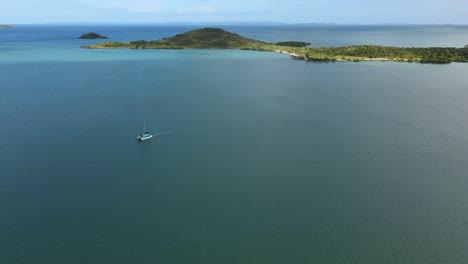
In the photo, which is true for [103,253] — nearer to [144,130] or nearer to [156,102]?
[144,130]

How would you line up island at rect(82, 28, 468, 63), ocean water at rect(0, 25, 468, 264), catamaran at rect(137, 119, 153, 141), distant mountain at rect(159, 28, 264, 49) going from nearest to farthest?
ocean water at rect(0, 25, 468, 264) → catamaran at rect(137, 119, 153, 141) → island at rect(82, 28, 468, 63) → distant mountain at rect(159, 28, 264, 49)

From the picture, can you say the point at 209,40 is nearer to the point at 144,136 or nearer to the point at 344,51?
the point at 344,51

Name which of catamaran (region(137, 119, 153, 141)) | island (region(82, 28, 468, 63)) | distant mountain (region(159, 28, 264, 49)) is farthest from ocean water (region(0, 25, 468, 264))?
distant mountain (region(159, 28, 264, 49))

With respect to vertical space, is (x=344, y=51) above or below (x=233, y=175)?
above

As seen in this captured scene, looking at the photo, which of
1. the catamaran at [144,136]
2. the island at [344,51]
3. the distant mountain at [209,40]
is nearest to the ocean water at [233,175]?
the catamaran at [144,136]

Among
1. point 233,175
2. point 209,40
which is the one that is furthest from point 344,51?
point 233,175

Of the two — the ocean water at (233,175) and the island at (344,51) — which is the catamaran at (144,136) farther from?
the island at (344,51)

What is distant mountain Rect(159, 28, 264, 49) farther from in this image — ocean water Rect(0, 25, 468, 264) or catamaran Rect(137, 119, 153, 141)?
catamaran Rect(137, 119, 153, 141)

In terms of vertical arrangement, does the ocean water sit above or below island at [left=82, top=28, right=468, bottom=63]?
below
